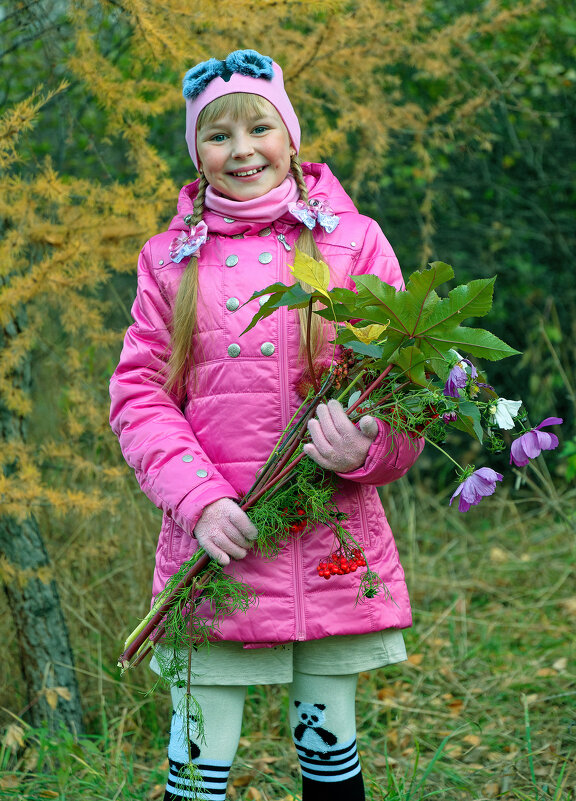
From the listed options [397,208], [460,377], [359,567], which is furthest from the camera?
[397,208]

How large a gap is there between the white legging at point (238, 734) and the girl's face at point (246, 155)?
1.13m

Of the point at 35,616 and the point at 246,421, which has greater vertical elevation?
the point at 246,421

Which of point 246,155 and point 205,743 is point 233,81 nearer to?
point 246,155

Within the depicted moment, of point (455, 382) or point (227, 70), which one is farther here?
point (227, 70)

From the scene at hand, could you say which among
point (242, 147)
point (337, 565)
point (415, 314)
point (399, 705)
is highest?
point (242, 147)

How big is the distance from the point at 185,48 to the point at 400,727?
246cm

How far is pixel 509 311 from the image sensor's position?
5.71m

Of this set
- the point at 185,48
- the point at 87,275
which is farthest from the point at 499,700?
the point at 185,48

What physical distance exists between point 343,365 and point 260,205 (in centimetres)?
46

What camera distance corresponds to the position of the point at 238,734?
2027 millimetres

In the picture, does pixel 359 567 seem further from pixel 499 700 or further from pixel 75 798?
pixel 499 700

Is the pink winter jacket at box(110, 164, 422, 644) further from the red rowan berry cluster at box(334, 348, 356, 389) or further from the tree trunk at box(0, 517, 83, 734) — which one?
the tree trunk at box(0, 517, 83, 734)

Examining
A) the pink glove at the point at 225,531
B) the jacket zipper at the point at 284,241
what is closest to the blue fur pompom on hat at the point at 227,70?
the jacket zipper at the point at 284,241

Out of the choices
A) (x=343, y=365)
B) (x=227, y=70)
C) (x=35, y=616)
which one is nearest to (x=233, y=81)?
(x=227, y=70)
